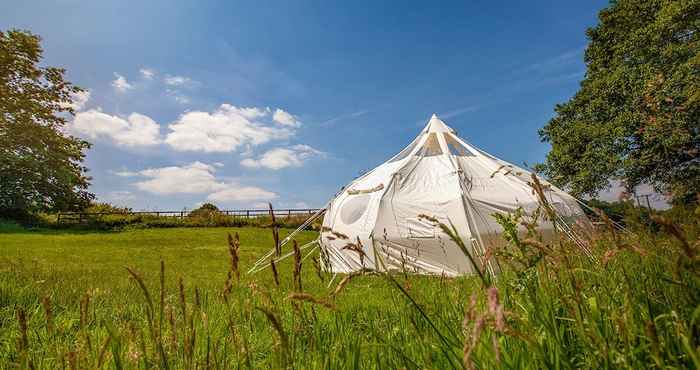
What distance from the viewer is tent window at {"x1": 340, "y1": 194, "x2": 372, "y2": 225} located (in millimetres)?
12328

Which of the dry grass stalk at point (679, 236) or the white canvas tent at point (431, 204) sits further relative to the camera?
the white canvas tent at point (431, 204)

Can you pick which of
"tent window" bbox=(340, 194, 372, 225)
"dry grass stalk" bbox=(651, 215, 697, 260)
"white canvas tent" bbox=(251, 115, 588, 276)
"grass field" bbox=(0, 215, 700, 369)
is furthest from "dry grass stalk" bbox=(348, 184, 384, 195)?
"dry grass stalk" bbox=(651, 215, 697, 260)

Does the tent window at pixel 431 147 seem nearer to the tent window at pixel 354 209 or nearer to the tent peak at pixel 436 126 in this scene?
the tent peak at pixel 436 126

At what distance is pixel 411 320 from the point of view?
1305 mm

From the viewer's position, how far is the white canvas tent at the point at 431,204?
408 inches

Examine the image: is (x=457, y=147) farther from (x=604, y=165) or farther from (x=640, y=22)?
(x=640, y=22)

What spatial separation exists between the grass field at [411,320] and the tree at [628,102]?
14359mm

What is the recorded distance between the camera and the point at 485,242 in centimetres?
1011

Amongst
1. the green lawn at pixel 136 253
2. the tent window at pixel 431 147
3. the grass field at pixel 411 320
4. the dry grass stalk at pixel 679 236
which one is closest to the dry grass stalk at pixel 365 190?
the tent window at pixel 431 147

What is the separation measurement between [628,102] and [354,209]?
45.4 ft

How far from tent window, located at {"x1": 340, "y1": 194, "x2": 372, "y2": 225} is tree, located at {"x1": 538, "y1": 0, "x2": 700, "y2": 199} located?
35.9ft

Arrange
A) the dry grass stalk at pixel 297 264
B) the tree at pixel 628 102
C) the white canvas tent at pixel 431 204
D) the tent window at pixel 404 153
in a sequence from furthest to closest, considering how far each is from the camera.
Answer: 1. the tree at pixel 628 102
2. the tent window at pixel 404 153
3. the white canvas tent at pixel 431 204
4. the dry grass stalk at pixel 297 264

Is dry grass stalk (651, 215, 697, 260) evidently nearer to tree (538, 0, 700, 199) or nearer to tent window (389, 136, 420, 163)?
tent window (389, 136, 420, 163)

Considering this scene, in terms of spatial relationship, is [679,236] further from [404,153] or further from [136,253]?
[136,253]
